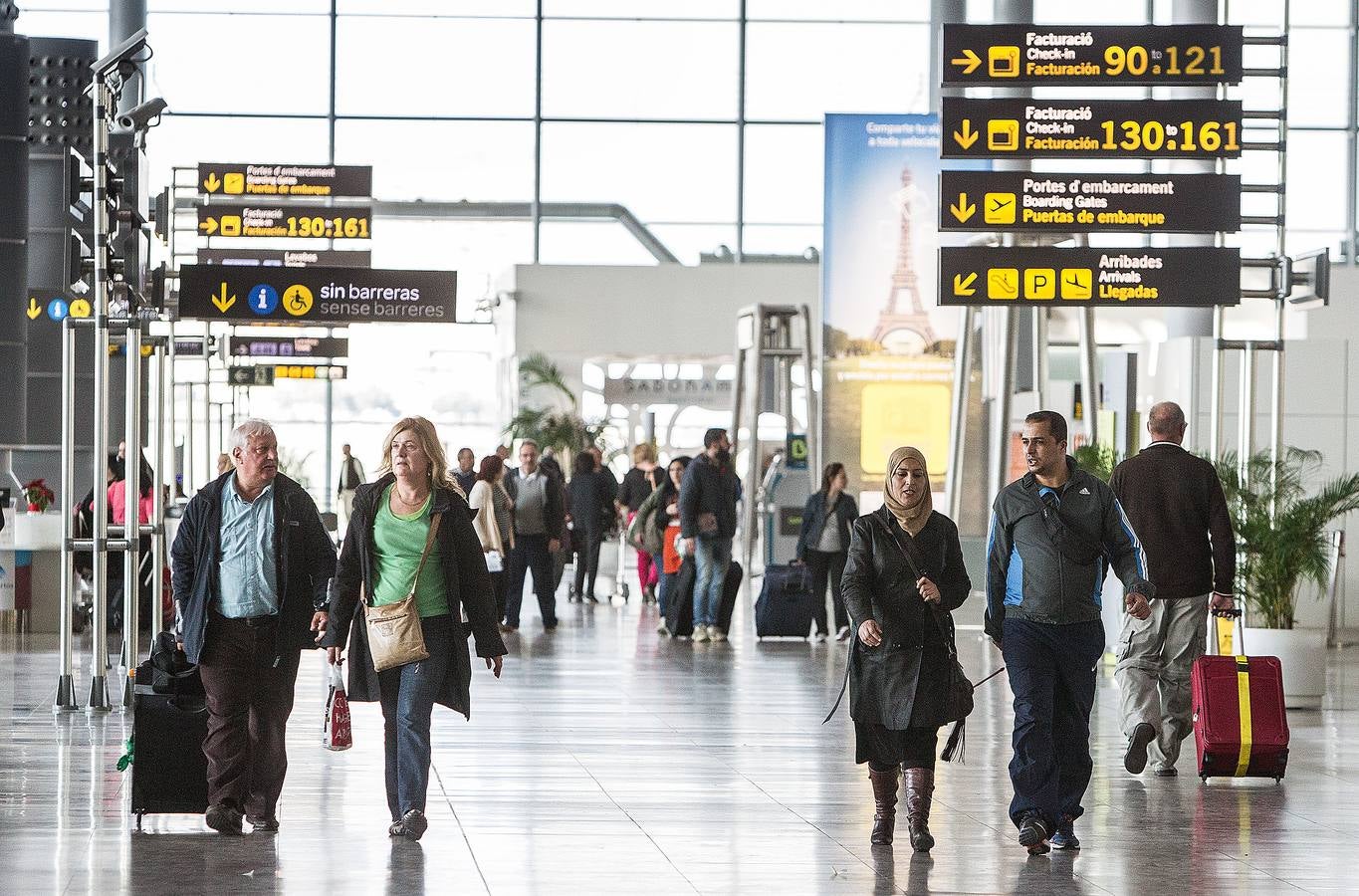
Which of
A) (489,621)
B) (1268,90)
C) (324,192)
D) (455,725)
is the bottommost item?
(455,725)

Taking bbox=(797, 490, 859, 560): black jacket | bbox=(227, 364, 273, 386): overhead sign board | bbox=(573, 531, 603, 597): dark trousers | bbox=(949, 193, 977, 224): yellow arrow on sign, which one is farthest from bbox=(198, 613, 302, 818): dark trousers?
bbox=(227, 364, 273, 386): overhead sign board

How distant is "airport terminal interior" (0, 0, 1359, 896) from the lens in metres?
7.22

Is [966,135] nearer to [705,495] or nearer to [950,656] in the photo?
[705,495]

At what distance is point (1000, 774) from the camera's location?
9.17 m

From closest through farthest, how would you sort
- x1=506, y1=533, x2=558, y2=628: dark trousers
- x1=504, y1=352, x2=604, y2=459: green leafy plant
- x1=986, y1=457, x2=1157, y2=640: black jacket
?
x1=986, y1=457, x2=1157, y2=640: black jacket < x1=506, y1=533, x2=558, y2=628: dark trousers < x1=504, y1=352, x2=604, y2=459: green leafy plant

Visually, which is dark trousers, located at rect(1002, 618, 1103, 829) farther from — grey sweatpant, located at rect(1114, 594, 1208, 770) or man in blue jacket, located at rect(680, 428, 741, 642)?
man in blue jacket, located at rect(680, 428, 741, 642)

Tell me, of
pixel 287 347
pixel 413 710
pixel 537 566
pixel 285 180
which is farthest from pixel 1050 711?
pixel 287 347

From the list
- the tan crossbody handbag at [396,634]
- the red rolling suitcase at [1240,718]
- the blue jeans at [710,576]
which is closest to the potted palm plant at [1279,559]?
the red rolling suitcase at [1240,718]

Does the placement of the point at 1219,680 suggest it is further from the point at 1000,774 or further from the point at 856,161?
the point at 856,161

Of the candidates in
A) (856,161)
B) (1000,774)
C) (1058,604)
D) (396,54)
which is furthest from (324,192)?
(1058,604)

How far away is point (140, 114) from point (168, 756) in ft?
16.4

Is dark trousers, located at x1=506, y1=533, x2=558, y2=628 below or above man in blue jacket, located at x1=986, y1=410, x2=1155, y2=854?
below

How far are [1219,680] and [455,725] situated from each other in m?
3.87

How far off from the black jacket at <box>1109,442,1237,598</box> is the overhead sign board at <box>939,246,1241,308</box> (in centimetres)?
332
